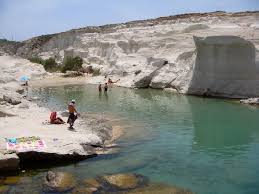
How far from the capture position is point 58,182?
12805mm

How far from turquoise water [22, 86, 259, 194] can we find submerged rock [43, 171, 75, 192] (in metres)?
0.60

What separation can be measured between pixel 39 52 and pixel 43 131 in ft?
209

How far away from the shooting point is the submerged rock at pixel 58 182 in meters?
12.5

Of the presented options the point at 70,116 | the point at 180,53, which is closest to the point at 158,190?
the point at 70,116

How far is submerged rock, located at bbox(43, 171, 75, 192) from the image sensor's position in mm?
12477

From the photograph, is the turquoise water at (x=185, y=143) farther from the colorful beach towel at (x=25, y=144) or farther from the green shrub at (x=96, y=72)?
the green shrub at (x=96, y=72)

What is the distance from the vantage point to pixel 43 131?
1742 cm

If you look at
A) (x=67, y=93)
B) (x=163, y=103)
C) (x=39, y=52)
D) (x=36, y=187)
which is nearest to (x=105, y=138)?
(x=36, y=187)

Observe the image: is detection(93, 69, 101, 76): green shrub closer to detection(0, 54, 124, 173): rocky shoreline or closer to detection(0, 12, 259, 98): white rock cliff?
detection(0, 12, 259, 98): white rock cliff

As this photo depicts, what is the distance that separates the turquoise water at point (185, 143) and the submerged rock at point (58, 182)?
60 cm

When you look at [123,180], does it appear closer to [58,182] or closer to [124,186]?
[124,186]

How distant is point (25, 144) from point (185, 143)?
23.3 feet

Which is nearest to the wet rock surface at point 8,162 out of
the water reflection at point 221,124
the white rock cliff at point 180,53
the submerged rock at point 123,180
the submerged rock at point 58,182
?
the submerged rock at point 58,182

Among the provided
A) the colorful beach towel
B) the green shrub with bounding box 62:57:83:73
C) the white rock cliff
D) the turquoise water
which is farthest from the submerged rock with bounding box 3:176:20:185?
the green shrub with bounding box 62:57:83:73
